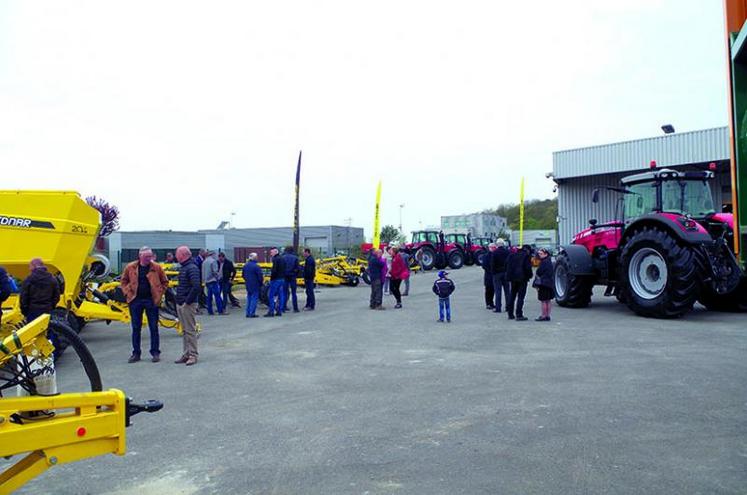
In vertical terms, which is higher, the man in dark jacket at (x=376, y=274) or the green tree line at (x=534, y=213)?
the green tree line at (x=534, y=213)

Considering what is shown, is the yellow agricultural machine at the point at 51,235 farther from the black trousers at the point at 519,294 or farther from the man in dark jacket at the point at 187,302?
the black trousers at the point at 519,294

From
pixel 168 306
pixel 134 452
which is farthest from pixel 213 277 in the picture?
pixel 134 452

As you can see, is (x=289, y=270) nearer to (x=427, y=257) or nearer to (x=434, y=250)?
(x=427, y=257)

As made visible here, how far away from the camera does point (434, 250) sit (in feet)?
112

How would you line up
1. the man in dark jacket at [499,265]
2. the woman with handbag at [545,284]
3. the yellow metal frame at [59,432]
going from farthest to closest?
the man in dark jacket at [499,265], the woman with handbag at [545,284], the yellow metal frame at [59,432]

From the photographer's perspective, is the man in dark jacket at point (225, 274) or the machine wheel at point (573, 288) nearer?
the machine wheel at point (573, 288)

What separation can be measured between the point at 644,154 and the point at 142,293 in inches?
893

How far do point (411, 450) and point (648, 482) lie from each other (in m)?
1.70

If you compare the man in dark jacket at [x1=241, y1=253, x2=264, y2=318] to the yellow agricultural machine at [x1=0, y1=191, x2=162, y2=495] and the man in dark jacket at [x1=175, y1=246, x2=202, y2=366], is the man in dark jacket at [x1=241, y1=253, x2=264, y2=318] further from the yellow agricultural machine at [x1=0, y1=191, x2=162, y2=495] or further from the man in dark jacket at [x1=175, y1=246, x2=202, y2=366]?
the yellow agricultural machine at [x1=0, y1=191, x2=162, y2=495]

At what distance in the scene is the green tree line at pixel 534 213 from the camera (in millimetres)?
76562

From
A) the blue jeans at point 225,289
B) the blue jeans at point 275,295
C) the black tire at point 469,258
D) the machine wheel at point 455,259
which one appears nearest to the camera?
the blue jeans at point 275,295

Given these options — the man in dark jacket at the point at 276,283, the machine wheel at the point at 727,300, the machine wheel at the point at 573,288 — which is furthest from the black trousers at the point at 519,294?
the man in dark jacket at the point at 276,283

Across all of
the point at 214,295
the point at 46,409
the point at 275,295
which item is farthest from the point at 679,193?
the point at 46,409

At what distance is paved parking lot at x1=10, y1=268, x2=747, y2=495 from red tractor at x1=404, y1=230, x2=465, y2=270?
2265 cm
